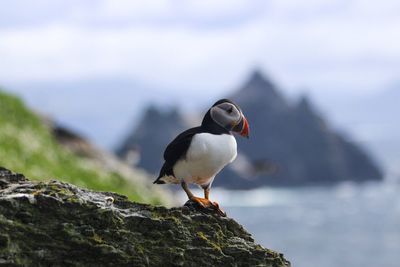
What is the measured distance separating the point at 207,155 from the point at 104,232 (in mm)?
1617

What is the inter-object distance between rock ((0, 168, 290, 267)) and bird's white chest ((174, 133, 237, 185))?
47 cm

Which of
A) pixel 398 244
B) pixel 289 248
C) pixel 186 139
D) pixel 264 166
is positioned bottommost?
pixel 186 139

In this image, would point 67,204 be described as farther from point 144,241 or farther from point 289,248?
point 289,248

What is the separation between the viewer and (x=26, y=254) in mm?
10031

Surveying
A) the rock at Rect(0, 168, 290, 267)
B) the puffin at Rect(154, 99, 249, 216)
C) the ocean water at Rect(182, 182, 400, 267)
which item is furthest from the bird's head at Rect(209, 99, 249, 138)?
the ocean water at Rect(182, 182, 400, 267)

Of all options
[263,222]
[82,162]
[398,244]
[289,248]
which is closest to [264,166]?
[82,162]

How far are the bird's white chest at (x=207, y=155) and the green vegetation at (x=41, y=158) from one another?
1746 centimetres

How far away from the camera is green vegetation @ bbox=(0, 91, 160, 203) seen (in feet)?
100

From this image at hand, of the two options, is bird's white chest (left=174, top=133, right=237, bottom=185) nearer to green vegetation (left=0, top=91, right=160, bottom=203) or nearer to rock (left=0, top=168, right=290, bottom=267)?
rock (left=0, top=168, right=290, bottom=267)

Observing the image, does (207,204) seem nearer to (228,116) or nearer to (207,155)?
(207,155)

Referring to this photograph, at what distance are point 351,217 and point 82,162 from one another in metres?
150

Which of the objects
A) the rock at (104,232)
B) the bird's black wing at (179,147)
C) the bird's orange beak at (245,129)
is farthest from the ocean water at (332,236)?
the rock at (104,232)

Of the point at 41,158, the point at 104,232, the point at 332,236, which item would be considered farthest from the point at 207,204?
the point at 332,236

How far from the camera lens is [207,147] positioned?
36.9 ft
